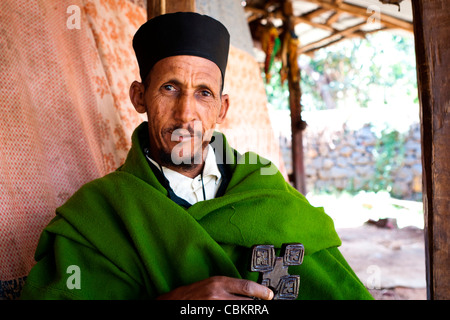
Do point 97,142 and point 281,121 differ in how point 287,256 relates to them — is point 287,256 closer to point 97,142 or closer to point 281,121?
point 97,142

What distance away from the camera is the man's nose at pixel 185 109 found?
1215 mm

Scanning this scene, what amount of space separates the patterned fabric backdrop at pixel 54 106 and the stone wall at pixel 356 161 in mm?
6280

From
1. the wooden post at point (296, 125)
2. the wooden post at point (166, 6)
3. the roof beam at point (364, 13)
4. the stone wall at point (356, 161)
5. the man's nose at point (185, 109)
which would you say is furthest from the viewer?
the stone wall at point (356, 161)

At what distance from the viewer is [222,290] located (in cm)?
97

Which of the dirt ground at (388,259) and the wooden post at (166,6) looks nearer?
the wooden post at (166,6)

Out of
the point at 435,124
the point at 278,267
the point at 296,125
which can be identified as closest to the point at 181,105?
the point at 278,267

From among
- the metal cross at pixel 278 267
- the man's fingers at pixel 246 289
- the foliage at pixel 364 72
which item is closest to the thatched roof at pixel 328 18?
the metal cross at pixel 278 267

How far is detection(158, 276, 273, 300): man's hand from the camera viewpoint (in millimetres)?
964

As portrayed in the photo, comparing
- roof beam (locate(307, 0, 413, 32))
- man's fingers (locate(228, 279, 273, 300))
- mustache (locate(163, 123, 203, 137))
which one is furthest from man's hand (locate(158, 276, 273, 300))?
roof beam (locate(307, 0, 413, 32))

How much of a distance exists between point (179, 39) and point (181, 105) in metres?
0.22

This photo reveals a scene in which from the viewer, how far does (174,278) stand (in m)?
1.07

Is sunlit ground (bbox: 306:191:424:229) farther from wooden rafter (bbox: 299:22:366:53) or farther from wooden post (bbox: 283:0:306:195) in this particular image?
wooden rafter (bbox: 299:22:366:53)

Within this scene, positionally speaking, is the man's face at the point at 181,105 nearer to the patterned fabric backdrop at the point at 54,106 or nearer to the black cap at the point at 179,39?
the black cap at the point at 179,39
